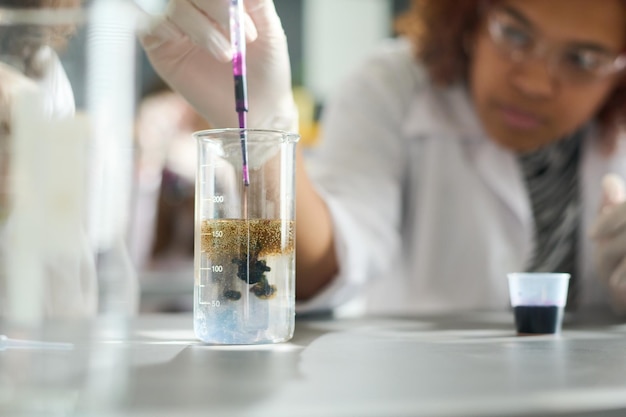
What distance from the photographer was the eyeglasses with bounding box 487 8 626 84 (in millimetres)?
1533

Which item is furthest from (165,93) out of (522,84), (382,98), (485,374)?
(485,374)

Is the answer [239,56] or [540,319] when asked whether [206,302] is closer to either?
[239,56]

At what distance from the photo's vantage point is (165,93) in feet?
12.4

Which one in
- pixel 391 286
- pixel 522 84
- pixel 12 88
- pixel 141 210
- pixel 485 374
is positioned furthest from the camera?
pixel 141 210

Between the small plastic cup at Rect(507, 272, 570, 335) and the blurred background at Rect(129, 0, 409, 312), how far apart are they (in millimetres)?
1941

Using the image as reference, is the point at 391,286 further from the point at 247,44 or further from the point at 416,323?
the point at 247,44

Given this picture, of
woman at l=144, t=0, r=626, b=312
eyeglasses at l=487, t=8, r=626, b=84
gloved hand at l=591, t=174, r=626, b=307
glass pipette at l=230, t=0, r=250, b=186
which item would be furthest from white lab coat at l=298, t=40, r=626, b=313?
glass pipette at l=230, t=0, r=250, b=186

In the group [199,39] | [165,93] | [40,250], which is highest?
[165,93]

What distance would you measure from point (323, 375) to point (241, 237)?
0.79ft

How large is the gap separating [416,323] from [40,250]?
0.57 meters

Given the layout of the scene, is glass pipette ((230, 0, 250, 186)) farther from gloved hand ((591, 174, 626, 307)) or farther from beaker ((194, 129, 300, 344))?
gloved hand ((591, 174, 626, 307))

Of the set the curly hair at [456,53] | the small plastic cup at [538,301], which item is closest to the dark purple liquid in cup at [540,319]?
the small plastic cup at [538,301]

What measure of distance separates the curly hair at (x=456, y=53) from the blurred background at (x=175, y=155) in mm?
1080

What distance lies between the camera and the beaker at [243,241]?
80 cm
